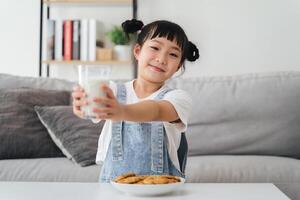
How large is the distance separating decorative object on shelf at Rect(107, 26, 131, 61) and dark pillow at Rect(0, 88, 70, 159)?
1.12 metres

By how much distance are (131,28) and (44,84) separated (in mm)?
958

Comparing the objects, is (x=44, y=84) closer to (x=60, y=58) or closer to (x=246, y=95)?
(x=60, y=58)

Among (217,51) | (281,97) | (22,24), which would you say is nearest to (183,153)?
(281,97)

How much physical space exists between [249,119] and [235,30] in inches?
49.5

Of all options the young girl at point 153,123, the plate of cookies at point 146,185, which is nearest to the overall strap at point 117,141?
the young girl at point 153,123

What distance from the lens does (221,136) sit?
2150mm

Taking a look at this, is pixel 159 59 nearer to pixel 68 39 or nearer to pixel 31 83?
pixel 31 83

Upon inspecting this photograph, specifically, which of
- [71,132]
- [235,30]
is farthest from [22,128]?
[235,30]

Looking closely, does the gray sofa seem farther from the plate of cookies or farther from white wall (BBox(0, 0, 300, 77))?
white wall (BBox(0, 0, 300, 77))

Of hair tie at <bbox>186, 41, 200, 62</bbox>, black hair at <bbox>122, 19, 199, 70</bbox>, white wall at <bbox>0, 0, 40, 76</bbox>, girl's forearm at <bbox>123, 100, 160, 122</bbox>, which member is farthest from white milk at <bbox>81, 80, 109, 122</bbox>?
white wall at <bbox>0, 0, 40, 76</bbox>

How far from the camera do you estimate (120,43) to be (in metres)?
3.24

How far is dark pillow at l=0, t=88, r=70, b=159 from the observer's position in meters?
2.04

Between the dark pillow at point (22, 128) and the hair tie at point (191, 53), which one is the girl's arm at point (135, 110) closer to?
the hair tie at point (191, 53)

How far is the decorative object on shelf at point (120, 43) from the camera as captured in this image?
3.21m
